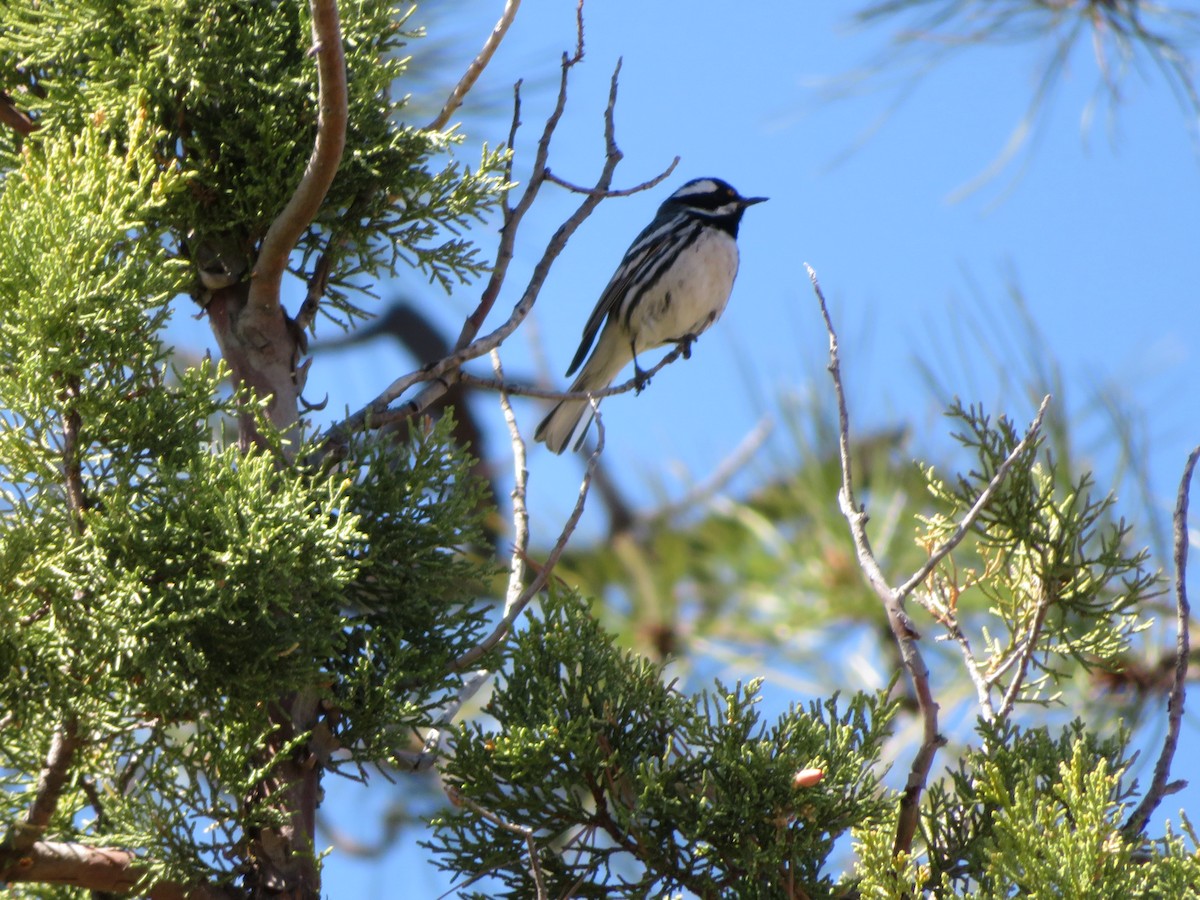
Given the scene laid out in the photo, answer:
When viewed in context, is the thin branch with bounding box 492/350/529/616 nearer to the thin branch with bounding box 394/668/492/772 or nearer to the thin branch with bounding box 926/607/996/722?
the thin branch with bounding box 394/668/492/772

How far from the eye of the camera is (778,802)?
74.1 inches

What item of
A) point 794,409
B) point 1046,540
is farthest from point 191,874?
point 794,409

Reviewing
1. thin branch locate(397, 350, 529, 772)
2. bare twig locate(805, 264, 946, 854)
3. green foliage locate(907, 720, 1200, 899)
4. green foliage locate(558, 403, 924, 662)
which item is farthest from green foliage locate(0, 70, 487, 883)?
green foliage locate(558, 403, 924, 662)

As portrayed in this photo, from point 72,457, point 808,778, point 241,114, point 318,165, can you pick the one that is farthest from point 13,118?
point 808,778

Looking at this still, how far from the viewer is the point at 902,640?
5.59 feet

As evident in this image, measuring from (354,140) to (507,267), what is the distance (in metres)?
0.34

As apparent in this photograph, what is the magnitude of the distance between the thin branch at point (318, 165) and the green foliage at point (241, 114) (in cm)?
12

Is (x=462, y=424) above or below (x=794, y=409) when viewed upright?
above

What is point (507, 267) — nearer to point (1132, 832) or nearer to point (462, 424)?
point (1132, 832)

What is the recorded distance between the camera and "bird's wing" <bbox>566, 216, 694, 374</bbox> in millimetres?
4867

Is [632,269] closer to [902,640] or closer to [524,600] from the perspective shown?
[524,600]

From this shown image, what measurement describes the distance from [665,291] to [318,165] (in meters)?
2.81

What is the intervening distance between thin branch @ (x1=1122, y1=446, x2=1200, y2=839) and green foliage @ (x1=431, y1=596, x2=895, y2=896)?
0.35 m

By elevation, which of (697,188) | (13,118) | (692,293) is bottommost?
(13,118)
